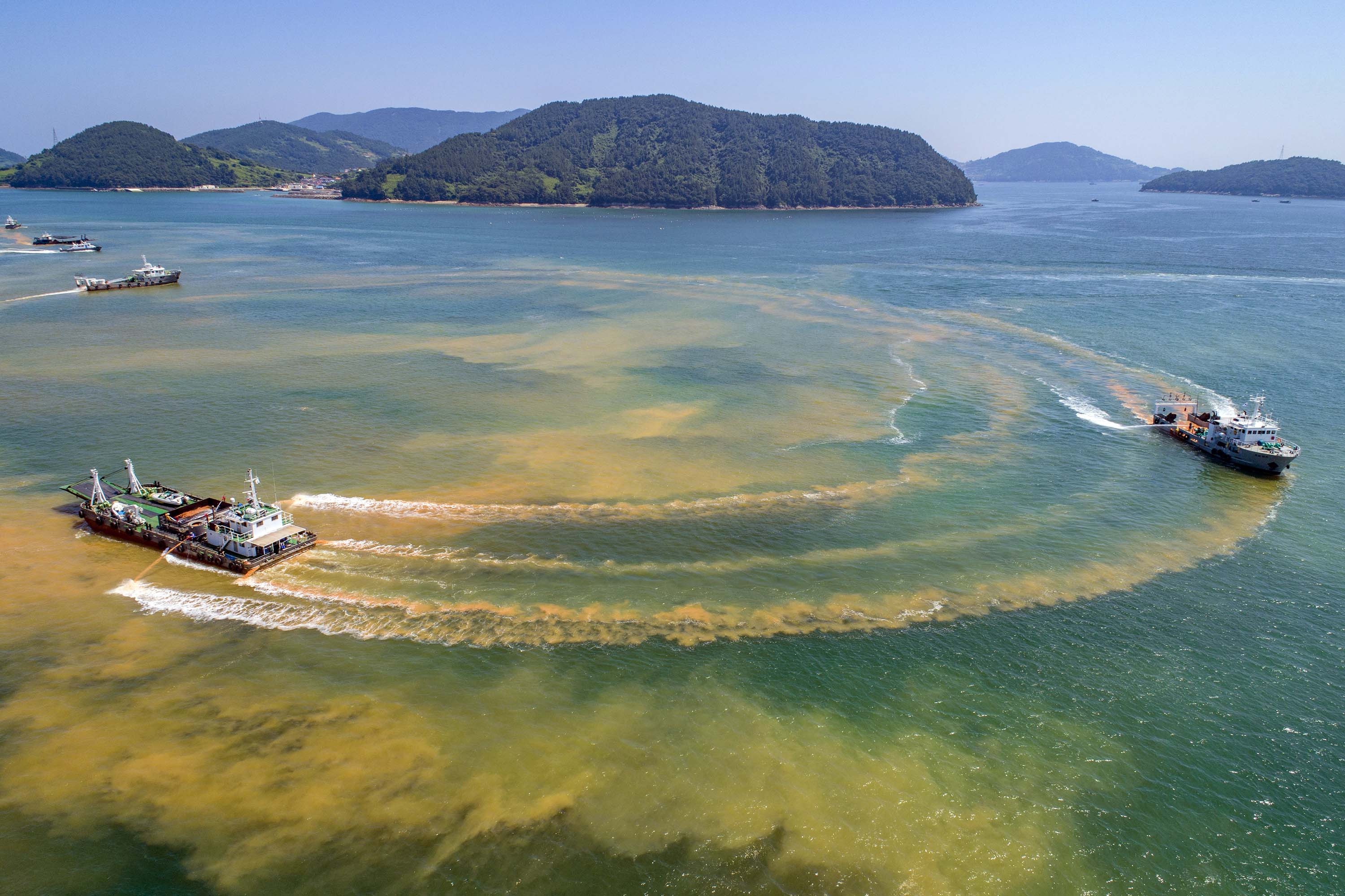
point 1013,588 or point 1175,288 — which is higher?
point 1175,288

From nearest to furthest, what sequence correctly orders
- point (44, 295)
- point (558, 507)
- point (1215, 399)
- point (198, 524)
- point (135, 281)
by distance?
point (198, 524), point (558, 507), point (1215, 399), point (44, 295), point (135, 281)

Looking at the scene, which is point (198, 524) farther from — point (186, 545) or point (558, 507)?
point (558, 507)

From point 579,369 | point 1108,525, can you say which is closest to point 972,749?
point 1108,525

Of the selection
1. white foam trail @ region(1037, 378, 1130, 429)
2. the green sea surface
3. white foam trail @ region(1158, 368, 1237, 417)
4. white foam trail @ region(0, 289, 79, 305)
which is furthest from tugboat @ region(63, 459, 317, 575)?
white foam trail @ region(0, 289, 79, 305)

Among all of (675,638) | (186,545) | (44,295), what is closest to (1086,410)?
(675,638)

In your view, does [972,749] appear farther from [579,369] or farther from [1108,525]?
[579,369]
